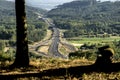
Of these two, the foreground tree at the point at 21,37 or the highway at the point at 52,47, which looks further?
the highway at the point at 52,47

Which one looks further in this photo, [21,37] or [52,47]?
[52,47]

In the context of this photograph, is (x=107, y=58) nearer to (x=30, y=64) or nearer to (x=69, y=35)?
(x=30, y=64)

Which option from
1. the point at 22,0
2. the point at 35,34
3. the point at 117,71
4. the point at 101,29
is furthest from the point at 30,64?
the point at 101,29

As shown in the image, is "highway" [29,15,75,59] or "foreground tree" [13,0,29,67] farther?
"highway" [29,15,75,59]

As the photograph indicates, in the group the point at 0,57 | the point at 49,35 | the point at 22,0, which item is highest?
the point at 22,0

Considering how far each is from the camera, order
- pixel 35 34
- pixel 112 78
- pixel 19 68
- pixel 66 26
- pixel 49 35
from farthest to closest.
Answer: pixel 66 26 < pixel 49 35 < pixel 35 34 < pixel 19 68 < pixel 112 78

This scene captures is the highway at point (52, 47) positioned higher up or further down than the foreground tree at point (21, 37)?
further down

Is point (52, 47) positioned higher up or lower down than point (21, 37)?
lower down

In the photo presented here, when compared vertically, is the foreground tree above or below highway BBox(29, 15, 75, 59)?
above
